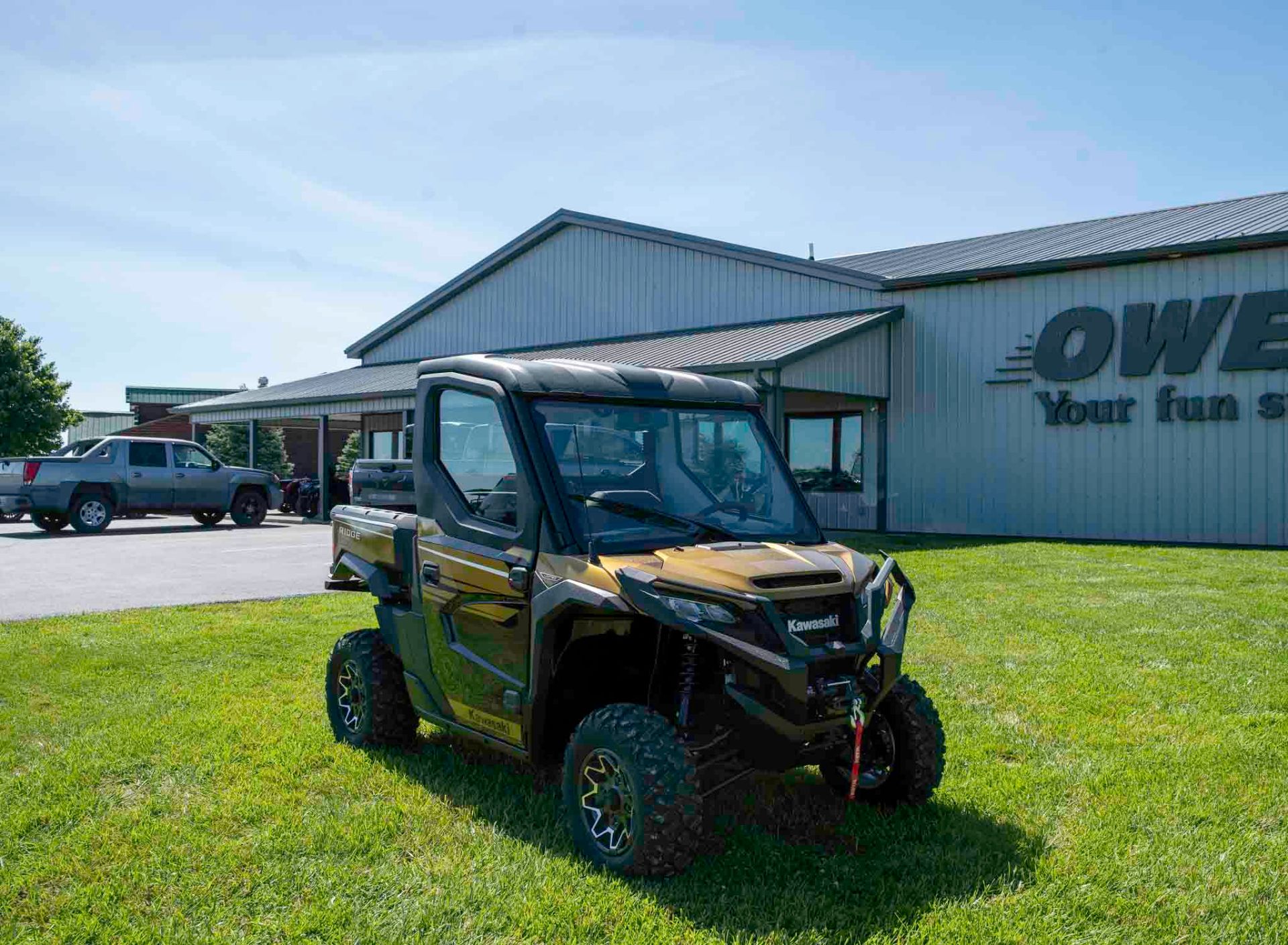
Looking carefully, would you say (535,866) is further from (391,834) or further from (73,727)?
(73,727)

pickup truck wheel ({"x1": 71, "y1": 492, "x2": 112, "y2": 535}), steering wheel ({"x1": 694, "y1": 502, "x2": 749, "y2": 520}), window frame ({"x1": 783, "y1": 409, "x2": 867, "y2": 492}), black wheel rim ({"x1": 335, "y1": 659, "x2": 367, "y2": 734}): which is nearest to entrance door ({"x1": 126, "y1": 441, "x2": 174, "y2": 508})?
pickup truck wheel ({"x1": 71, "y1": 492, "x2": 112, "y2": 535})

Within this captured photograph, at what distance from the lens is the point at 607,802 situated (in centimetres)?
421

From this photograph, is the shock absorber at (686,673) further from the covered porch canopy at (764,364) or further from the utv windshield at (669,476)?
the covered porch canopy at (764,364)

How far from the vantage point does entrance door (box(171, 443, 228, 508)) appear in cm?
2223

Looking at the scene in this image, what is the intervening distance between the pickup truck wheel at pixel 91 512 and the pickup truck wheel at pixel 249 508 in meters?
2.52

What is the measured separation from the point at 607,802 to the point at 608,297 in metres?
21.3

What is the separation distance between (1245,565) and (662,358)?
993cm

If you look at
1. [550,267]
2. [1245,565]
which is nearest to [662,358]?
[550,267]

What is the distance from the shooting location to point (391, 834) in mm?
4578

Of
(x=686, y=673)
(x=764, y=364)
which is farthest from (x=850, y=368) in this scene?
(x=686, y=673)

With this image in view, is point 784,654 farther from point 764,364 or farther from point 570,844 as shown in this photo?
point 764,364

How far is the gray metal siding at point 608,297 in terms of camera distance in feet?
71.4

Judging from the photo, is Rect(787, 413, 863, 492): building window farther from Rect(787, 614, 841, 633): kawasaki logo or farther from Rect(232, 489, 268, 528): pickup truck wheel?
Rect(787, 614, 841, 633): kawasaki logo

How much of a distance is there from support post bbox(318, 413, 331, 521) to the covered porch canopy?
0.05 m
